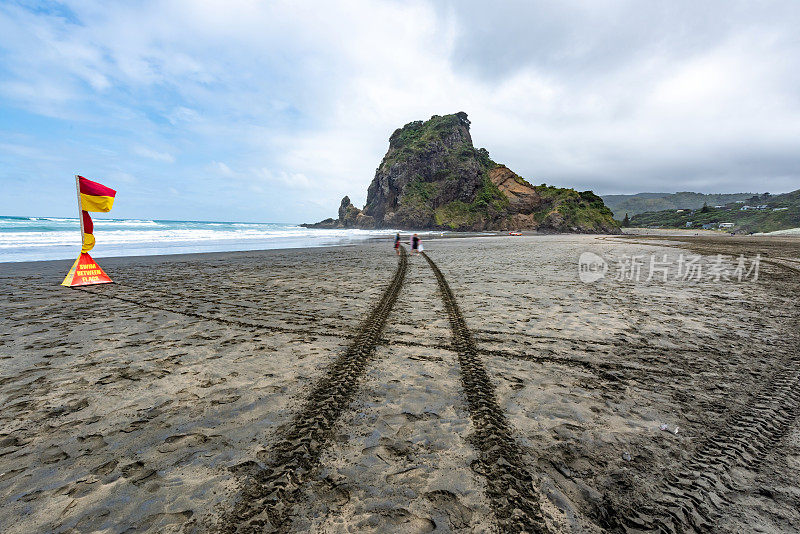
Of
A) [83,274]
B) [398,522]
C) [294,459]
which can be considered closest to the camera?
[398,522]

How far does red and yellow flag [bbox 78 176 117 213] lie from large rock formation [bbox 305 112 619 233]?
82.1 m

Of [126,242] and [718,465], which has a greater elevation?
[126,242]

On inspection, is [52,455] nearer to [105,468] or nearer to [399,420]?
[105,468]

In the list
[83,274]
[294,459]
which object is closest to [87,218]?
[83,274]

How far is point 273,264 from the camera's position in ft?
50.2

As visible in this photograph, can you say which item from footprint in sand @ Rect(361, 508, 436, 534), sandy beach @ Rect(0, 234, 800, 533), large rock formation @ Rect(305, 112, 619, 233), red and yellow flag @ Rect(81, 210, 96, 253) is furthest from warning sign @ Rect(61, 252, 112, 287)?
large rock formation @ Rect(305, 112, 619, 233)

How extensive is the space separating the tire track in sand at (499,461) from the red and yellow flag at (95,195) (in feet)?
39.0

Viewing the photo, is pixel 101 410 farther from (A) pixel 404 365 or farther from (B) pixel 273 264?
(B) pixel 273 264

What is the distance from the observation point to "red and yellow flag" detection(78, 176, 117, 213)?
31.3ft

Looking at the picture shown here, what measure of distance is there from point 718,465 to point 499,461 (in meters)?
1.79

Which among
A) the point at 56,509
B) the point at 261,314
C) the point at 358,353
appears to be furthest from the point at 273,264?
the point at 56,509

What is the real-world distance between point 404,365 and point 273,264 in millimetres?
12533

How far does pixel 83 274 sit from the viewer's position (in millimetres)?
10039

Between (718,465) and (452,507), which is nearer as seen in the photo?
(452,507)
